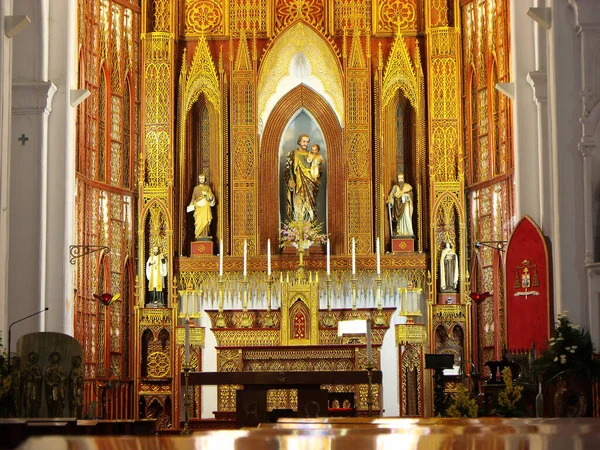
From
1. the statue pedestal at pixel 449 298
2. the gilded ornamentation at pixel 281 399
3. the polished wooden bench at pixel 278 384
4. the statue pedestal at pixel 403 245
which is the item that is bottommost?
the gilded ornamentation at pixel 281 399

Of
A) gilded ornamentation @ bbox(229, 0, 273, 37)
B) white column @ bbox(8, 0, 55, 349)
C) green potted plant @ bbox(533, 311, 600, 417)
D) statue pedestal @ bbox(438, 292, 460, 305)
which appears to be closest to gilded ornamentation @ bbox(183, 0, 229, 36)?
gilded ornamentation @ bbox(229, 0, 273, 37)

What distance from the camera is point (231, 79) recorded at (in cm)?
2652

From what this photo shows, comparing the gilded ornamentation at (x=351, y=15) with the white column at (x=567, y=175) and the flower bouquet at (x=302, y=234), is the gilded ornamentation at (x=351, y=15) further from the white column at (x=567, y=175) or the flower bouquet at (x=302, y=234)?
the white column at (x=567, y=175)

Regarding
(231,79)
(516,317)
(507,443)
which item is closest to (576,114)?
(516,317)

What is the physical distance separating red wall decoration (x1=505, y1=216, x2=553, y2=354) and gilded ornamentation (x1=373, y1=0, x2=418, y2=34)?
8.97 metres

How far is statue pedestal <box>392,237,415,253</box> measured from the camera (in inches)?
1000

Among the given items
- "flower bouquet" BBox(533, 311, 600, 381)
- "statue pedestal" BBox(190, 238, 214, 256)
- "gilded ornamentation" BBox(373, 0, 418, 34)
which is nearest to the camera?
"flower bouquet" BBox(533, 311, 600, 381)

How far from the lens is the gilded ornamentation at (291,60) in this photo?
2658 cm

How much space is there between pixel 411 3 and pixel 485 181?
513 cm

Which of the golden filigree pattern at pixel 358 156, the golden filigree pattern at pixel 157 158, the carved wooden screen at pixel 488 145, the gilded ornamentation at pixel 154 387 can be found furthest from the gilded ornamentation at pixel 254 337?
the carved wooden screen at pixel 488 145

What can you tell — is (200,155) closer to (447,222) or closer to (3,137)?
(447,222)

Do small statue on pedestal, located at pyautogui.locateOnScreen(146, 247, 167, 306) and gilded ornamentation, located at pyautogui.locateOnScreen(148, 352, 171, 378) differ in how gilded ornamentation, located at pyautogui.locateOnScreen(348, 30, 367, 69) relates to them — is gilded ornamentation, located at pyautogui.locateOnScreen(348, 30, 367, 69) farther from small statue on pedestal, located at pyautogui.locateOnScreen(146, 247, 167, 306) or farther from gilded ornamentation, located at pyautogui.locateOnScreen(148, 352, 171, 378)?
gilded ornamentation, located at pyautogui.locateOnScreen(148, 352, 171, 378)

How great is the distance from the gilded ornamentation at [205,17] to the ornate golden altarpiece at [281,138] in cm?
3

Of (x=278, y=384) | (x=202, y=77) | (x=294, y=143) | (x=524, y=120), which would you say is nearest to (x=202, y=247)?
(x=294, y=143)
